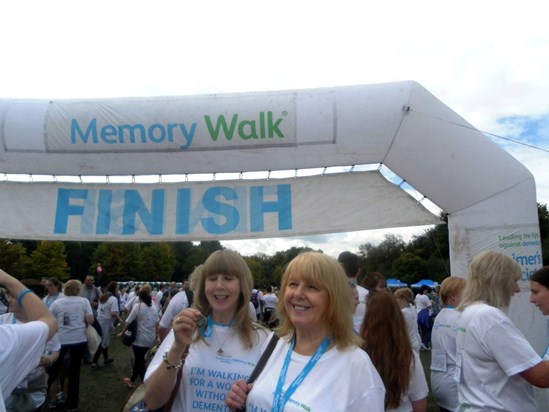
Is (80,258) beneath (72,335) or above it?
above

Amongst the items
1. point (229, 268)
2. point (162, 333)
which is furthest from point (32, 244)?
point (229, 268)

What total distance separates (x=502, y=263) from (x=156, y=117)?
4015mm

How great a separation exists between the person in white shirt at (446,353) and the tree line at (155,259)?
25540 millimetres

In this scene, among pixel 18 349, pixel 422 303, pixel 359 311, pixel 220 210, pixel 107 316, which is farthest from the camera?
pixel 422 303

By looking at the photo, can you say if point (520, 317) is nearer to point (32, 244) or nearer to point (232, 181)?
point (232, 181)

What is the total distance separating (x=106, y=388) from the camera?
7637mm

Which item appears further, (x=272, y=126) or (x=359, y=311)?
(x=272, y=126)

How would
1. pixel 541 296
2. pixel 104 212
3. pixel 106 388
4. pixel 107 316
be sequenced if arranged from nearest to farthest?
1. pixel 541 296
2. pixel 104 212
3. pixel 106 388
4. pixel 107 316

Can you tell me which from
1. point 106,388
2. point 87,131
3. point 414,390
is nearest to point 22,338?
point 414,390

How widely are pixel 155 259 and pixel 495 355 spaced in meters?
70.2

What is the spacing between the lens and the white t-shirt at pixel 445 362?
352cm

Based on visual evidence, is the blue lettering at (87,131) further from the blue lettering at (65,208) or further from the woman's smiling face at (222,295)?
the woman's smiling face at (222,295)

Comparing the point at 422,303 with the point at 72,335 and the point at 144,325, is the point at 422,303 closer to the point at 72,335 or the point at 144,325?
the point at 144,325

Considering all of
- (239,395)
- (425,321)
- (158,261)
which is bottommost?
(425,321)
